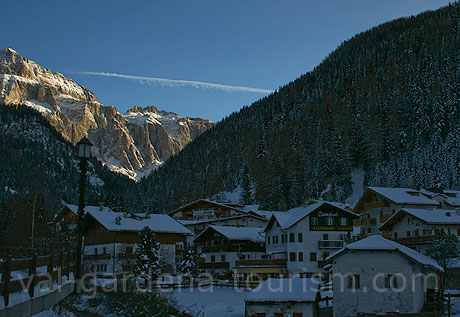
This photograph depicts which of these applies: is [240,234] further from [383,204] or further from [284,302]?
[284,302]

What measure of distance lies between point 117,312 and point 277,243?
36772 millimetres

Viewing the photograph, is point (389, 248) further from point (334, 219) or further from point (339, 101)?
point (339, 101)

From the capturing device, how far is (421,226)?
6469 cm

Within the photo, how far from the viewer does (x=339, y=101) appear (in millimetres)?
188625

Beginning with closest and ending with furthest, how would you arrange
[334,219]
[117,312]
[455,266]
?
1. [117,312]
2. [455,266]
3. [334,219]

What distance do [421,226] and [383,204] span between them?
19.7 m

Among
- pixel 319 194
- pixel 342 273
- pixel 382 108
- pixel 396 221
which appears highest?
pixel 382 108

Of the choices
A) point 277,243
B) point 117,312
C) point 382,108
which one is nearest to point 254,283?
point 277,243

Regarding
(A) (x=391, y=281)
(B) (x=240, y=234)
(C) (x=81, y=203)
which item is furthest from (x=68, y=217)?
(C) (x=81, y=203)

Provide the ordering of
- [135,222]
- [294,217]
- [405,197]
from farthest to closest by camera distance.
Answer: [405,197] < [135,222] < [294,217]

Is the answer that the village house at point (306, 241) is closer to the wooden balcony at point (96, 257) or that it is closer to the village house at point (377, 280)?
the wooden balcony at point (96, 257)

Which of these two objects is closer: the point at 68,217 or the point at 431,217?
the point at 431,217

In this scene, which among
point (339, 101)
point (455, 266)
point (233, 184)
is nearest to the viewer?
point (455, 266)

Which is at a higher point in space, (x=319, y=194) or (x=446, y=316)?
(x=319, y=194)
